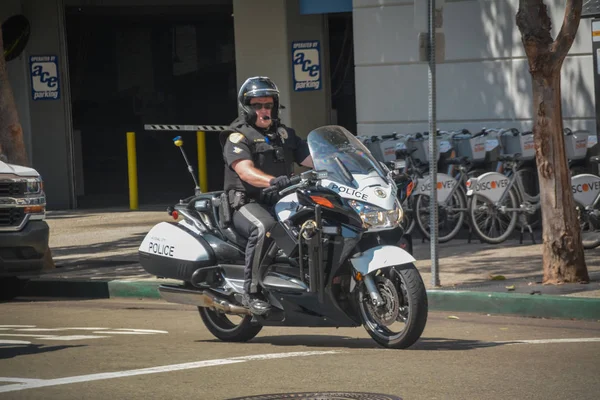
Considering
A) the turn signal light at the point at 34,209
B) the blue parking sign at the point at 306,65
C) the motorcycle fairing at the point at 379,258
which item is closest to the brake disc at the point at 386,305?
the motorcycle fairing at the point at 379,258

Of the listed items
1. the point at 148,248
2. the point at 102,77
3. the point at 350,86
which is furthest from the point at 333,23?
the point at 148,248

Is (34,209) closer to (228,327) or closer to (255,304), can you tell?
(228,327)

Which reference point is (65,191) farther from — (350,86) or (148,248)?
(148,248)

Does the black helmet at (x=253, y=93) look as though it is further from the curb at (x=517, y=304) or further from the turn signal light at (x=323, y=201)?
the curb at (x=517, y=304)

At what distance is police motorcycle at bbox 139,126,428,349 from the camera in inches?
→ 341

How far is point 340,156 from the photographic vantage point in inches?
359

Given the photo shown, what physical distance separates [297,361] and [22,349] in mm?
2247

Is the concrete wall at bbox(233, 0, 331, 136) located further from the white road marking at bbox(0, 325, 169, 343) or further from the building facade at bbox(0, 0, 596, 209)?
the white road marking at bbox(0, 325, 169, 343)

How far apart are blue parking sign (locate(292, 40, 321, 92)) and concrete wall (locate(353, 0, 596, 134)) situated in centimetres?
306

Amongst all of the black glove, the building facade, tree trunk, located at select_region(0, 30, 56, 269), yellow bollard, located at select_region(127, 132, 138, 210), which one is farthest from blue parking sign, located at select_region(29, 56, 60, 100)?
the black glove

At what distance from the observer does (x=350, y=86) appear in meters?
22.2

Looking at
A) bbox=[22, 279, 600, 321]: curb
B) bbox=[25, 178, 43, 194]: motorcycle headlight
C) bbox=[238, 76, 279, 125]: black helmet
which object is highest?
bbox=[238, 76, 279, 125]: black helmet

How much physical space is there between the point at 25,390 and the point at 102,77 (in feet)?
64.3

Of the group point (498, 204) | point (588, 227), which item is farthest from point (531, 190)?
point (588, 227)
